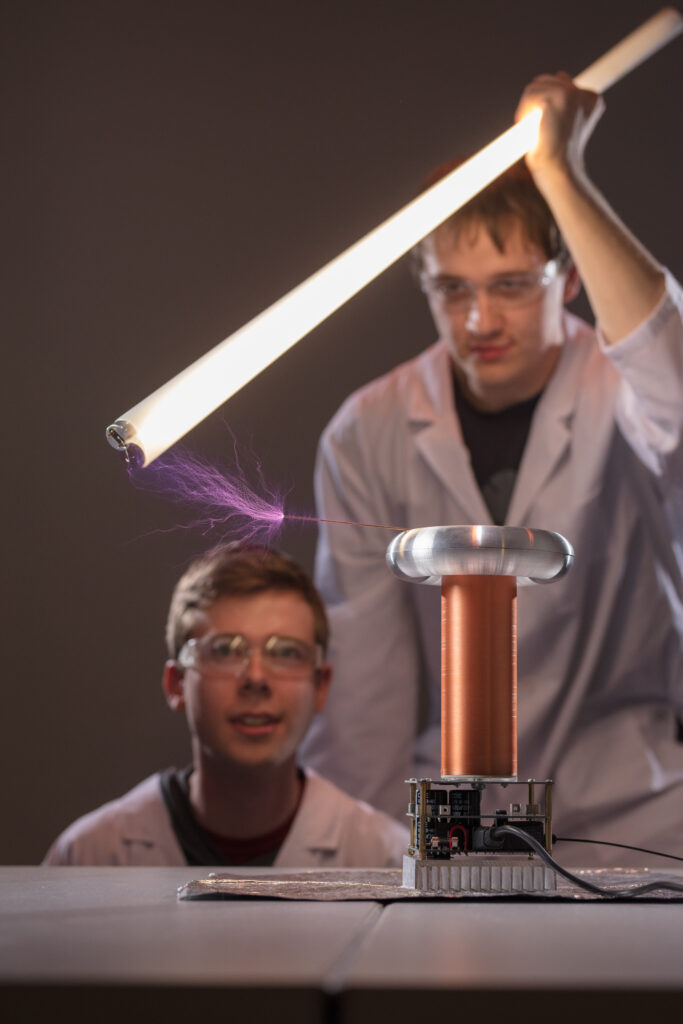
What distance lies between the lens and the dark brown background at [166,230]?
8.54 feet

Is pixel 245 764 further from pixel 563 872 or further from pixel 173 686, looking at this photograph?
pixel 563 872

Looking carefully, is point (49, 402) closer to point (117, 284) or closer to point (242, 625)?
point (117, 284)

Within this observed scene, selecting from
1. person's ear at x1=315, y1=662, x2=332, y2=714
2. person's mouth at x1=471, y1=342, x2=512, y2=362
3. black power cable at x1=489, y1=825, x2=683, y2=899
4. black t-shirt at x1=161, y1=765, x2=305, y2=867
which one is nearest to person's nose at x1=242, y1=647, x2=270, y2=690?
person's ear at x1=315, y1=662, x2=332, y2=714

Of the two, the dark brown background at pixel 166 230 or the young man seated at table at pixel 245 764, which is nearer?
the young man seated at table at pixel 245 764

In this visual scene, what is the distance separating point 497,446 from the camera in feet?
8.48

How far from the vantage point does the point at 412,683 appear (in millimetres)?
2521

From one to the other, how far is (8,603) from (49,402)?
51 cm

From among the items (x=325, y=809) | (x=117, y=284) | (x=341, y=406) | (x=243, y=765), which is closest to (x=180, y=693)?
(x=243, y=765)

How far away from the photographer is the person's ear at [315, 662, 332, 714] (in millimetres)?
2527

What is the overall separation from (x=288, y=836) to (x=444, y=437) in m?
1.00

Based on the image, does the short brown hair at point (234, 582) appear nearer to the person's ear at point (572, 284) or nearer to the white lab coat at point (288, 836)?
the white lab coat at point (288, 836)

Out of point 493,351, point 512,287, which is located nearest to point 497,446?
point 493,351

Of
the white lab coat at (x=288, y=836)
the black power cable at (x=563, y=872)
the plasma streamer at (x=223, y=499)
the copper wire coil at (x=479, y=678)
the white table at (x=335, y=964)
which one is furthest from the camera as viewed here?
the white lab coat at (x=288, y=836)

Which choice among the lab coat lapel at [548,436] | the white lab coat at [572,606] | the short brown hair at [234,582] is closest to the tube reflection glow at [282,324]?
the lab coat lapel at [548,436]
